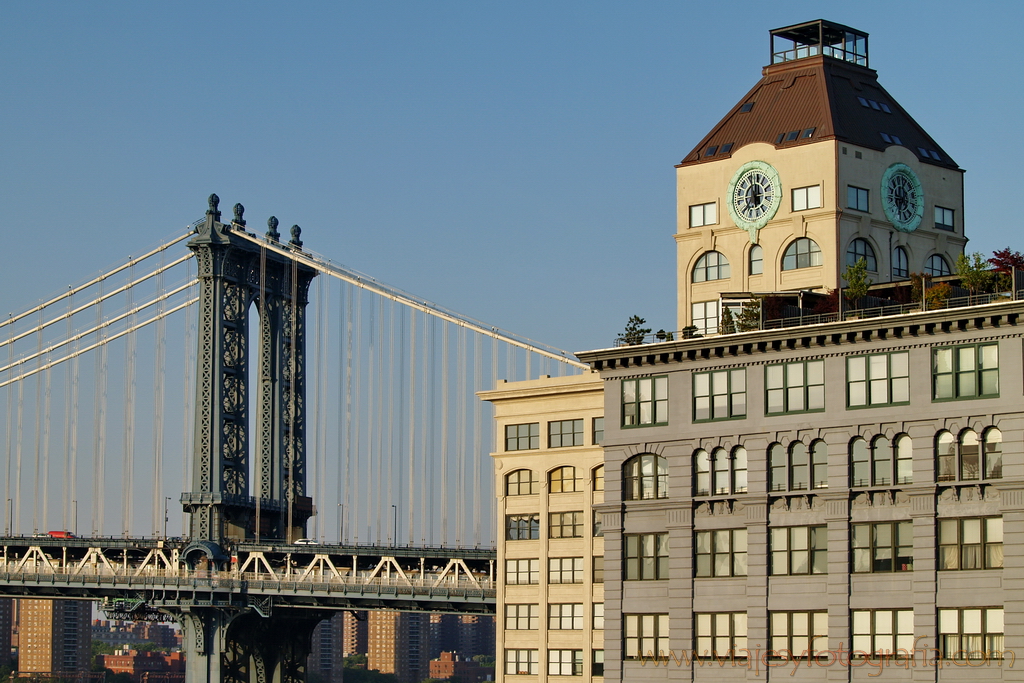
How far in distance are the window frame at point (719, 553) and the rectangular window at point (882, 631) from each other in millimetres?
6243

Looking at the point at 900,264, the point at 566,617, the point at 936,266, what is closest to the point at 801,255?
the point at 900,264

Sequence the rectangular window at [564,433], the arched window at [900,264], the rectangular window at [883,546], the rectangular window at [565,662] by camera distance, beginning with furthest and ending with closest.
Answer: the rectangular window at [564,433], the rectangular window at [565,662], the arched window at [900,264], the rectangular window at [883,546]

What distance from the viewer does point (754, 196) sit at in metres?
101

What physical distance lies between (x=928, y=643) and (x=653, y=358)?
63.8 ft

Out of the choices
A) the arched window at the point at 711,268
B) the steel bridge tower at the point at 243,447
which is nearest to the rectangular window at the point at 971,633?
the arched window at the point at 711,268

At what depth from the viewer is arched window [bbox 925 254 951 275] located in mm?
104062

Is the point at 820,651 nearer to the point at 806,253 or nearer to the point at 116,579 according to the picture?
the point at 806,253

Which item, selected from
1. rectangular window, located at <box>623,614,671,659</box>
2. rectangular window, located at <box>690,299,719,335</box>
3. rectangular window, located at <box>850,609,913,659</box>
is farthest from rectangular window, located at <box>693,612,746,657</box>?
rectangular window, located at <box>690,299,719,335</box>

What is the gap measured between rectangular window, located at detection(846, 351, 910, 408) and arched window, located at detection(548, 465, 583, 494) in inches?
1152

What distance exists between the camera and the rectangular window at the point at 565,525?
110688 millimetres

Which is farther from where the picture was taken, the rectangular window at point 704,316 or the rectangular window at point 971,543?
the rectangular window at point 704,316

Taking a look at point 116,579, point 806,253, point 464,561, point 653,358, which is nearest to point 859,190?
point 806,253

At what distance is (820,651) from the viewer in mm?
83312

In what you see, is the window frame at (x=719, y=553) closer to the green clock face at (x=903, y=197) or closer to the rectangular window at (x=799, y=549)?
the rectangular window at (x=799, y=549)
